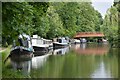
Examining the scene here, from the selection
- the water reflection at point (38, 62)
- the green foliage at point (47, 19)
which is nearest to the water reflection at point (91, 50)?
the green foliage at point (47, 19)

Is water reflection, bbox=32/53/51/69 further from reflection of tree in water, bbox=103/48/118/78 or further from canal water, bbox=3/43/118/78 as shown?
reflection of tree in water, bbox=103/48/118/78

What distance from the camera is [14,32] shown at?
12.1 metres

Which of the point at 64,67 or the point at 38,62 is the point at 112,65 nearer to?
the point at 64,67

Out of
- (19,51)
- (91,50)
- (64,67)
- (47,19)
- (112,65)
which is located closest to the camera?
(64,67)

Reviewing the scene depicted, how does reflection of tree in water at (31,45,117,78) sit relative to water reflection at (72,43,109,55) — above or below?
below

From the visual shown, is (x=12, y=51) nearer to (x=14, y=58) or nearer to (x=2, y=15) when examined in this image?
(x=14, y=58)

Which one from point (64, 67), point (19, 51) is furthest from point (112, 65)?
point (19, 51)

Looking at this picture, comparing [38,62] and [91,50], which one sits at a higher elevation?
[91,50]

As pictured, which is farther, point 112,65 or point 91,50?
point 91,50

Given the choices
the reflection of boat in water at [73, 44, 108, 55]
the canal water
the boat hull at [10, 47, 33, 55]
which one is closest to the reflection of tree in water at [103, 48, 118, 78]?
the canal water

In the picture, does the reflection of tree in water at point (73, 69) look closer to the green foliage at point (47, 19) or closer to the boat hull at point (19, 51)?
the green foliage at point (47, 19)

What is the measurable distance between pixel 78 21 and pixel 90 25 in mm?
8472

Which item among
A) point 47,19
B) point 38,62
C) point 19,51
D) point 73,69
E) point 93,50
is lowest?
point 73,69

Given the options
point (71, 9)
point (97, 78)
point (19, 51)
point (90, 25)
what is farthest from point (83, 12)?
point (97, 78)
